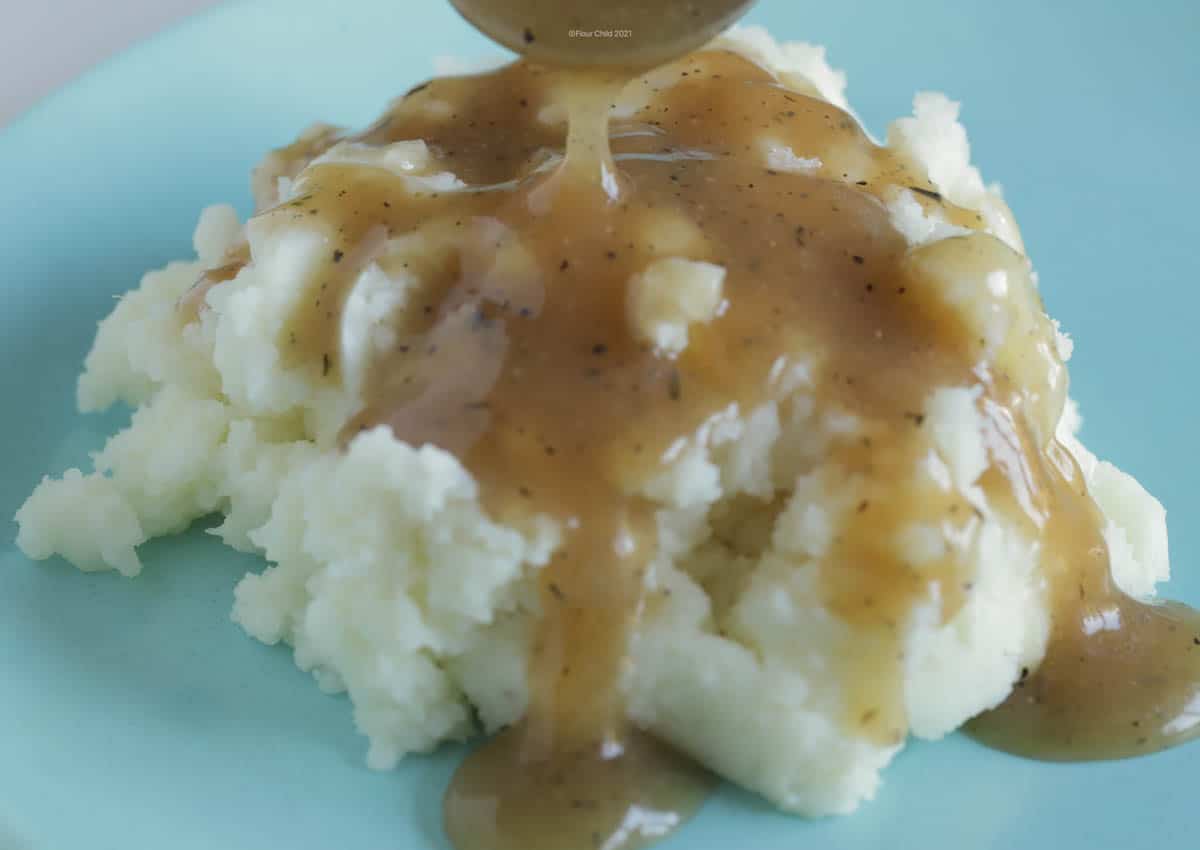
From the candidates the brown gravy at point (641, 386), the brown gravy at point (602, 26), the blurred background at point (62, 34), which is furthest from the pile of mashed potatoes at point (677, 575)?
the blurred background at point (62, 34)

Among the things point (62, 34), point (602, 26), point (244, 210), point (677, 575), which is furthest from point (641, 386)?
point (62, 34)

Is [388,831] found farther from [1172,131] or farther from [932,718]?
[1172,131]

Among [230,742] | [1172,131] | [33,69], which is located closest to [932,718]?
[230,742]

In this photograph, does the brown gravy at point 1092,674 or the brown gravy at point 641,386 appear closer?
the brown gravy at point 641,386

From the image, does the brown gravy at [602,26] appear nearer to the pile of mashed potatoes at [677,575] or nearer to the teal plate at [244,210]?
the pile of mashed potatoes at [677,575]

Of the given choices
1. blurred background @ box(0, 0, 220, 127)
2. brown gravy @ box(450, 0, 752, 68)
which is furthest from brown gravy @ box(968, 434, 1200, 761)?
blurred background @ box(0, 0, 220, 127)

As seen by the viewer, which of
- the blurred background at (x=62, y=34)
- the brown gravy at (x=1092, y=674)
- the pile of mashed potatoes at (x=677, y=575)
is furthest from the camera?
the blurred background at (x=62, y=34)

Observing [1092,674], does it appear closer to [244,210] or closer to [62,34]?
[244,210]

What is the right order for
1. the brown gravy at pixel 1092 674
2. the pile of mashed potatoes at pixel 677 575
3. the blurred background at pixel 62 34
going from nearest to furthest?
the pile of mashed potatoes at pixel 677 575
the brown gravy at pixel 1092 674
the blurred background at pixel 62 34
